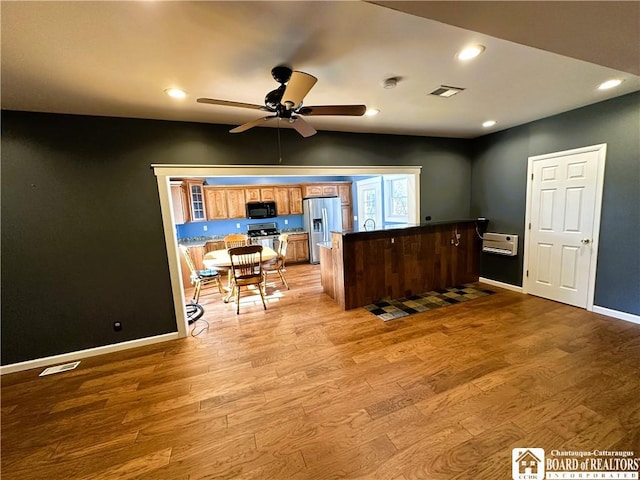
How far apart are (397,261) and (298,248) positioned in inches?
130

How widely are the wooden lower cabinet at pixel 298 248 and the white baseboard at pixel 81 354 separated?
3700mm

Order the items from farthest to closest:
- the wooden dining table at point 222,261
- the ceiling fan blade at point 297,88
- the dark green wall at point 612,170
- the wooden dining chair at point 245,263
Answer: the wooden dining table at point 222,261 < the wooden dining chair at point 245,263 < the dark green wall at point 612,170 < the ceiling fan blade at point 297,88

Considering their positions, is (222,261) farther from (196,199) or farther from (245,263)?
(196,199)

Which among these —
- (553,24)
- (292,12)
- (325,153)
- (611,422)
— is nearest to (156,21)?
(292,12)

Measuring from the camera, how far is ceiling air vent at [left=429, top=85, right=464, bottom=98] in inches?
96.9

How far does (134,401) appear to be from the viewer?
2.12 m

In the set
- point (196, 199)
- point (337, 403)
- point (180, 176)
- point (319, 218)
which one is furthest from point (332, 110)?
point (196, 199)

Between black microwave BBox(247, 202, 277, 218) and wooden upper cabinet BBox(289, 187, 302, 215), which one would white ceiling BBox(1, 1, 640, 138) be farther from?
wooden upper cabinet BBox(289, 187, 302, 215)

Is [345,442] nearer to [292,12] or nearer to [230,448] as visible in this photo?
[230,448]

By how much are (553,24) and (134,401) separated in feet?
11.7

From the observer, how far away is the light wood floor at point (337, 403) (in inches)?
61.0

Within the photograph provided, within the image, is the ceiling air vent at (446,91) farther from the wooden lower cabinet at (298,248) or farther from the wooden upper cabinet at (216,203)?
the wooden upper cabinet at (216,203)

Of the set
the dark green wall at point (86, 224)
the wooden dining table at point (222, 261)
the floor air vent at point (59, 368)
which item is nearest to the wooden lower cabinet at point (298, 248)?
the wooden dining table at point (222, 261)

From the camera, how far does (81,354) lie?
2.83 metres
